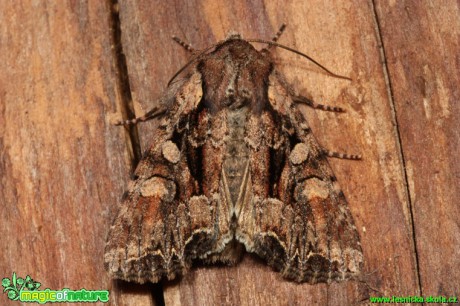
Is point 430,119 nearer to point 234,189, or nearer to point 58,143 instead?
point 234,189

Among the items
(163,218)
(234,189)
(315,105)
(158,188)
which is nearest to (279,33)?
(315,105)

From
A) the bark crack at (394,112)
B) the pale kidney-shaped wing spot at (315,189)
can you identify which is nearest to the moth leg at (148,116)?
the pale kidney-shaped wing spot at (315,189)

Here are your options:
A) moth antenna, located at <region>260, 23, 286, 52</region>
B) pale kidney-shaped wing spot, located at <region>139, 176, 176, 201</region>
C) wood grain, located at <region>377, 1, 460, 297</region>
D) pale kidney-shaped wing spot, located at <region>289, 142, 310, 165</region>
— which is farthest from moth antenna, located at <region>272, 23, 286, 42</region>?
pale kidney-shaped wing spot, located at <region>139, 176, 176, 201</region>

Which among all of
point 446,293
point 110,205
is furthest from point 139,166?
point 446,293

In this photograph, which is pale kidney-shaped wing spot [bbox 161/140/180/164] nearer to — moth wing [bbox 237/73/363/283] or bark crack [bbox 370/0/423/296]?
moth wing [bbox 237/73/363/283]

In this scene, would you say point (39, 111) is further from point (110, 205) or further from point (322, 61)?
point (322, 61)

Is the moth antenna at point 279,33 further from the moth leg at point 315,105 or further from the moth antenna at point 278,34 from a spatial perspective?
the moth leg at point 315,105
